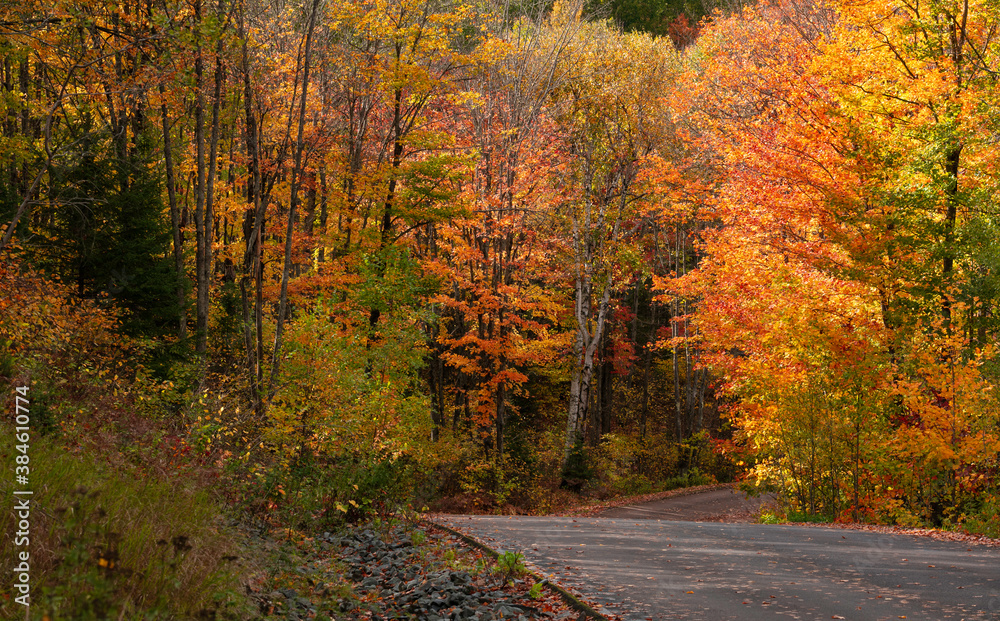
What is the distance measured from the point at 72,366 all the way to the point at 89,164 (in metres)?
8.80

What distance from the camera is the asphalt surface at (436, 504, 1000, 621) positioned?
6035 millimetres

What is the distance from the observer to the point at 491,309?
21156 millimetres

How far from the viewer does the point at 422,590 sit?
6.86 metres

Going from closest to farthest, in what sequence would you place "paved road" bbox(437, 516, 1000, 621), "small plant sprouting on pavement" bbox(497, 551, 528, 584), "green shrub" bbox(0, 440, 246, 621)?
"green shrub" bbox(0, 440, 246, 621) < "paved road" bbox(437, 516, 1000, 621) < "small plant sprouting on pavement" bbox(497, 551, 528, 584)

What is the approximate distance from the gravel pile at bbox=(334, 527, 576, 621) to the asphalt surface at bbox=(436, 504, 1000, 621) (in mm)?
734

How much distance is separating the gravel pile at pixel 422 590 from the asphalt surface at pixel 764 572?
73cm

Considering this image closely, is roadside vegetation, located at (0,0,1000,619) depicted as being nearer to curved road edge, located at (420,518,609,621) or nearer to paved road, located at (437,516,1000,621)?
curved road edge, located at (420,518,609,621)

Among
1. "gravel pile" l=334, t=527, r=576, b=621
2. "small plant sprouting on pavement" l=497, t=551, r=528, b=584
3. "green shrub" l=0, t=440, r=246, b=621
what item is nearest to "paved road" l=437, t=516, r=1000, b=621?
"small plant sprouting on pavement" l=497, t=551, r=528, b=584

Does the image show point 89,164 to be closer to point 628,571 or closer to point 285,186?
point 285,186

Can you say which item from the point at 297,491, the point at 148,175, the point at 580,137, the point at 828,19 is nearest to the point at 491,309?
the point at 580,137

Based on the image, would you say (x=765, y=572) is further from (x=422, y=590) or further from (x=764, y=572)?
(x=422, y=590)

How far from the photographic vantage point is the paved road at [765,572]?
603cm

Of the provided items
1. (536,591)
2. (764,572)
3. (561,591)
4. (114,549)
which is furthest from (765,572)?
(114,549)

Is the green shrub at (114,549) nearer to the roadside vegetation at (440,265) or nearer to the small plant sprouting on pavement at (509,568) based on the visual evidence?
the roadside vegetation at (440,265)
